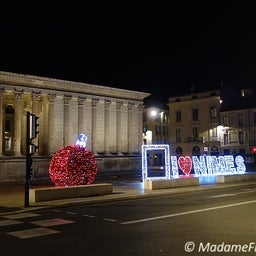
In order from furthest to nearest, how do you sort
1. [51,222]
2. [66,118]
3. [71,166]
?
[66,118], [71,166], [51,222]

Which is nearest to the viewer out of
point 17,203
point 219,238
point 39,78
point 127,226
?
point 219,238

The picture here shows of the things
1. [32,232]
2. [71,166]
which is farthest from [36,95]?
[32,232]

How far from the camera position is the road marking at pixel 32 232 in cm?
1110

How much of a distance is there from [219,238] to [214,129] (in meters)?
66.7

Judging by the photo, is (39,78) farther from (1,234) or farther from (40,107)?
(1,234)

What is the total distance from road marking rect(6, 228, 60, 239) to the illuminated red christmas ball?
Result: 8389mm

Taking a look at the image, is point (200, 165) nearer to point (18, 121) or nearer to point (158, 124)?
point (18, 121)

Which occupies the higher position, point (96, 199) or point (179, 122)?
point (179, 122)

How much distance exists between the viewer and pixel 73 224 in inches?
501

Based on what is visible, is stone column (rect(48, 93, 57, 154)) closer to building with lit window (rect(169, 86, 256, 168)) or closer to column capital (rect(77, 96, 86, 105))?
column capital (rect(77, 96, 86, 105))

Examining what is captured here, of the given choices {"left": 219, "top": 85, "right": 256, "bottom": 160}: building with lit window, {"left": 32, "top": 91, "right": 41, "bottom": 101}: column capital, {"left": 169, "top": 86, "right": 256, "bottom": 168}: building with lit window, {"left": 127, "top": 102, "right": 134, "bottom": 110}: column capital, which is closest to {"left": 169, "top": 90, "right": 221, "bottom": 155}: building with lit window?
{"left": 169, "top": 86, "right": 256, "bottom": 168}: building with lit window

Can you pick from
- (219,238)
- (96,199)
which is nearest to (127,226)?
(219,238)

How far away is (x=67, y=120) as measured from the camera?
44406 millimetres

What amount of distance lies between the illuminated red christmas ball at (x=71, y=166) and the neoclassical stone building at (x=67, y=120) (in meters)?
18.4
